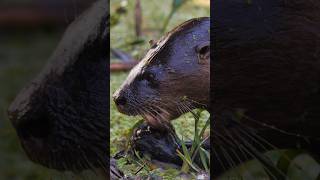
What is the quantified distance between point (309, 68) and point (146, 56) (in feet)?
1.44

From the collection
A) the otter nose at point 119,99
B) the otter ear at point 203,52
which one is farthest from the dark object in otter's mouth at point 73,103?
the otter ear at point 203,52

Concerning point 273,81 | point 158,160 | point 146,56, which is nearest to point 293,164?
point 273,81

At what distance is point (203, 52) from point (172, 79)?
0.11 m

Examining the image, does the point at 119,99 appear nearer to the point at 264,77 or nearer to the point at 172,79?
the point at 172,79

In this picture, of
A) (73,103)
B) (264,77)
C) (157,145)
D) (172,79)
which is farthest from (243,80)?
(73,103)

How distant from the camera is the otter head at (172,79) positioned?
4.45ft

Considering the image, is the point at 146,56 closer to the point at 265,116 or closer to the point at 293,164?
the point at 265,116

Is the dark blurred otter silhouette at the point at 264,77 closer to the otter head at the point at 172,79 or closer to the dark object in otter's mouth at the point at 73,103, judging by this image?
the otter head at the point at 172,79

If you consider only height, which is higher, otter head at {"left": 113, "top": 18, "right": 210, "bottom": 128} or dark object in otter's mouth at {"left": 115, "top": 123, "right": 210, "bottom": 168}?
otter head at {"left": 113, "top": 18, "right": 210, "bottom": 128}

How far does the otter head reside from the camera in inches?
53.4

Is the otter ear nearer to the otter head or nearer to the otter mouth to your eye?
the otter head

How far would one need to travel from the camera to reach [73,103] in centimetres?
142

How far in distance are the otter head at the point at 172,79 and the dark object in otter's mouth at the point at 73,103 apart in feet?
0.28

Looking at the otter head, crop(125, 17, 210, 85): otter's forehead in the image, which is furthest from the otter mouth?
crop(125, 17, 210, 85): otter's forehead
